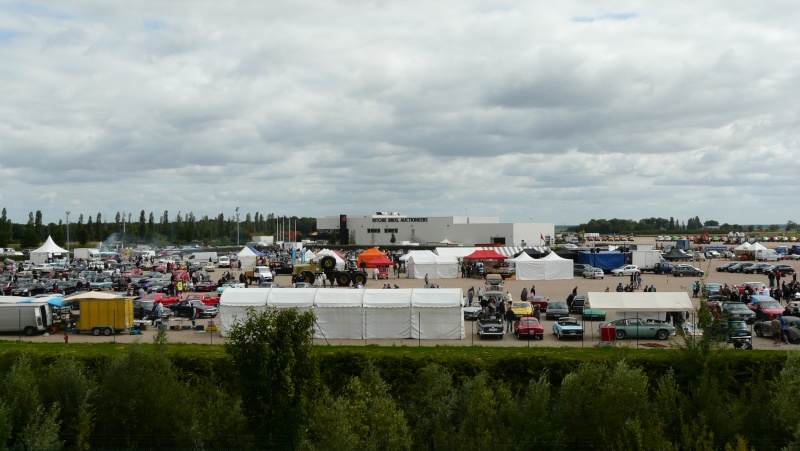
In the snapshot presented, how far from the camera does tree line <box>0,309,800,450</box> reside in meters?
13.2

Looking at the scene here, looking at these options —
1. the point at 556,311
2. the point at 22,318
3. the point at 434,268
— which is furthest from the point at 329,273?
the point at 22,318

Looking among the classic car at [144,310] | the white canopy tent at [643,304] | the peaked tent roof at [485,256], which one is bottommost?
the classic car at [144,310]

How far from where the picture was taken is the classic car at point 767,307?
31.0 meters

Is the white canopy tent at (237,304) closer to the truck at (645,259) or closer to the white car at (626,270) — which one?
the white car at (626,270)

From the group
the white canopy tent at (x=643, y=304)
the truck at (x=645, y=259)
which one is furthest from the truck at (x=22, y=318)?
the truck at (x=645, y=259)

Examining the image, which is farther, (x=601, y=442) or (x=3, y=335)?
(x=3, y=335)

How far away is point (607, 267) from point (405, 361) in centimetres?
4320

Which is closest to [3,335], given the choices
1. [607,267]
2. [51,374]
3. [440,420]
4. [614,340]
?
[51,374]

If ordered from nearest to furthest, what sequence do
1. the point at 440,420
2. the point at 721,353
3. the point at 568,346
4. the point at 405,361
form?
1. the point at 440,420
2. the point at 721,353
3. the point at 405,361
4. the point at 568,346

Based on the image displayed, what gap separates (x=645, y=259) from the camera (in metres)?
59.2

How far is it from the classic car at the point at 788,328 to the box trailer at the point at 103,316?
26535mm

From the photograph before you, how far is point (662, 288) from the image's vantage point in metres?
45.9

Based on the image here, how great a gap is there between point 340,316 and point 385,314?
1825 millimetres

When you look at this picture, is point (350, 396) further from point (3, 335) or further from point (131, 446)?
point (3, 335)
